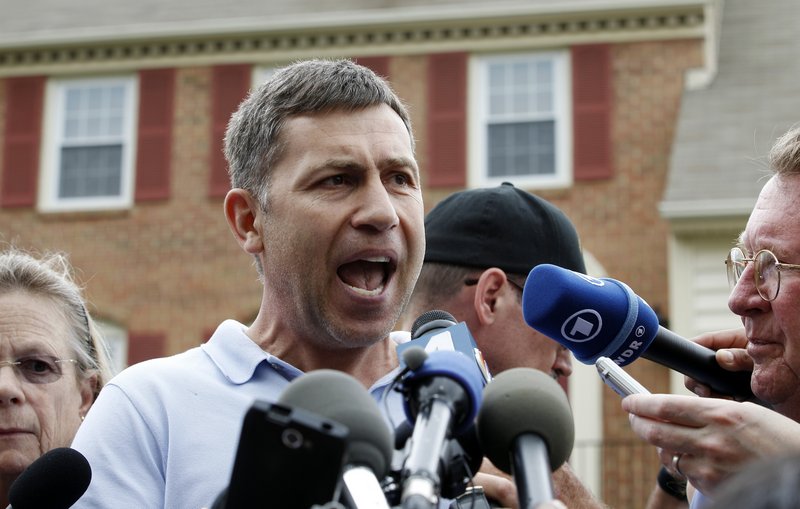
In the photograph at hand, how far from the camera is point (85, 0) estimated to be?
21.0 m

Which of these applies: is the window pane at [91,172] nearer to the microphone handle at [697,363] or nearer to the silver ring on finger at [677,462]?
the microphone handle at [697,363]

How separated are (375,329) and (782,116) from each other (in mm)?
15011

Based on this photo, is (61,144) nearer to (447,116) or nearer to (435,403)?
(447,116)

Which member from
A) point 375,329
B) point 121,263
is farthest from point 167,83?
point 375,329

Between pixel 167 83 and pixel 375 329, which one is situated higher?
pixel 167 83

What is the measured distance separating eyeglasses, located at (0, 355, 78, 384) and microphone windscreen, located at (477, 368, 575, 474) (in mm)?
2339

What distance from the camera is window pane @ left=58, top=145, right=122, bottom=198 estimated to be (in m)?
19.1

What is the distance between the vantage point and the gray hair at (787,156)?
3.38m

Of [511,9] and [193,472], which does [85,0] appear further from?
[193,472]

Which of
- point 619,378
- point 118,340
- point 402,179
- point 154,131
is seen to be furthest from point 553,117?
point 619,378

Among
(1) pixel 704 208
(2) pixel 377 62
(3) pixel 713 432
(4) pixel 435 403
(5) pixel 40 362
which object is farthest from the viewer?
(2) pixel 377 62

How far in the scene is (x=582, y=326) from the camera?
314cm

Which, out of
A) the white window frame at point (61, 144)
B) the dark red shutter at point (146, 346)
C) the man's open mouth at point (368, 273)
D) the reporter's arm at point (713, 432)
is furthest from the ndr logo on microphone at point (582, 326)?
the white window frame at point (61, 144)

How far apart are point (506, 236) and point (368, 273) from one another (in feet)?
4.02
